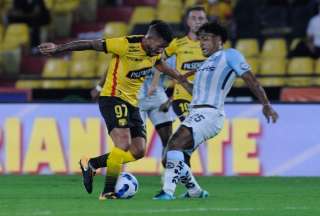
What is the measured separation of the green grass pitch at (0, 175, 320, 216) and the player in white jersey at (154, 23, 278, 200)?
10.5 inches

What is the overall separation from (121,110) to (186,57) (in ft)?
10.0

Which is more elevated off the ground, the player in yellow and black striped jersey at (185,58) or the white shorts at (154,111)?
the player in yellow and black striped jersey at (185,58)

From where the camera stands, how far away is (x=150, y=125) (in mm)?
18594

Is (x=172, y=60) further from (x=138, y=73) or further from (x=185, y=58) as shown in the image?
(x=138, y=73)

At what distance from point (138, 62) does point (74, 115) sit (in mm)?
5585

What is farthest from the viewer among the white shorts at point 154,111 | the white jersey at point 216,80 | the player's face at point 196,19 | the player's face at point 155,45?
the white shorts at point 154,111

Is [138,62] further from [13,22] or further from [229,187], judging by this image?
[13,22]

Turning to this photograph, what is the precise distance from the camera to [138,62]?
43.8ft

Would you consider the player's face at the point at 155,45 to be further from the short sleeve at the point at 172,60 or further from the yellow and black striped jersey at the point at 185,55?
the short sleeve at the point at 172,60

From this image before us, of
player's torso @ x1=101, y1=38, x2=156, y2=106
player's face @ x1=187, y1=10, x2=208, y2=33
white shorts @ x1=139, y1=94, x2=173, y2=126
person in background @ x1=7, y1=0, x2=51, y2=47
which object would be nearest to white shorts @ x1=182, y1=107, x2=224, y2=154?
player's torso @ x1=101, y1=38, x2=156, y2=106

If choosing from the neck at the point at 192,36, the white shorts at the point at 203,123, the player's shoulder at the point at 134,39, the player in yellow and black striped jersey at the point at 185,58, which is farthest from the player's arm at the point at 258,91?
the neck at the point at 192,36

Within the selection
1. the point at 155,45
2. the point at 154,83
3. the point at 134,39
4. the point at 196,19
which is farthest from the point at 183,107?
the point at 155,45

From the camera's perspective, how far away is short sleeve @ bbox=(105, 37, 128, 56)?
13164 mm

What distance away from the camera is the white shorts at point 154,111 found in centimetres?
1653
